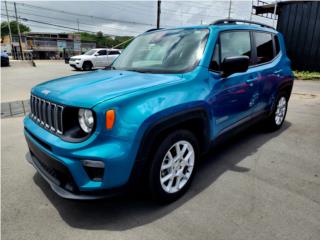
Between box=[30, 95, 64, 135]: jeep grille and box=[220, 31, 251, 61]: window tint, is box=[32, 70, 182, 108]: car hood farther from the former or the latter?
box=[220, 31, 251, 61]: window tint

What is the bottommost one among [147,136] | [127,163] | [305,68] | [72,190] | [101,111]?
[305,68]

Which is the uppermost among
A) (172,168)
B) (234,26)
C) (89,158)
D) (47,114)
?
(234,26)

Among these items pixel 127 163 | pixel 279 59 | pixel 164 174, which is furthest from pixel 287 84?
pixel 127 163

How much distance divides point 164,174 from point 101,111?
3.17 ft

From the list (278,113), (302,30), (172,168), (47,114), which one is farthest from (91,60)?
(172,168)

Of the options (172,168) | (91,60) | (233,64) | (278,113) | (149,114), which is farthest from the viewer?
(91,60)

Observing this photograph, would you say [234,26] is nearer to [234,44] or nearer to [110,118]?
[234,44]

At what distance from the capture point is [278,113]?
4816 millimetres

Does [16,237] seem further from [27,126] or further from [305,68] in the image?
[305,68]

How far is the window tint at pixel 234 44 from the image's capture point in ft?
10.3

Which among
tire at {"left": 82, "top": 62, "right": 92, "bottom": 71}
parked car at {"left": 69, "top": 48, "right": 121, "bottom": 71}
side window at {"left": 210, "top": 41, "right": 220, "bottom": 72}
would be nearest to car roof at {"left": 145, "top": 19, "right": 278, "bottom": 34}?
side window at {"left": 210, "top": 41, "right": 220, "bottom": 72}

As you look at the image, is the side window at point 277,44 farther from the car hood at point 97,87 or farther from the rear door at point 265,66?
the car hood at point 97,87

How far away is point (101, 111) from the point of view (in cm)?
198

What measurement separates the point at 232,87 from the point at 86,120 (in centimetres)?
185
